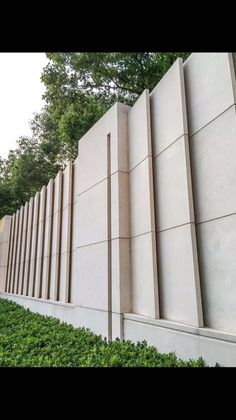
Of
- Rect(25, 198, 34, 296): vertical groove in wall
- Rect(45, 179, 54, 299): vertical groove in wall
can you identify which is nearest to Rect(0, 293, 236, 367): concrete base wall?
Rect(45, 179, 54, 299): vertical groove in wall

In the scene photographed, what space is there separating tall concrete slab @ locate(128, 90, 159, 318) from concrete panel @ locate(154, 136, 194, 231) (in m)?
0.17

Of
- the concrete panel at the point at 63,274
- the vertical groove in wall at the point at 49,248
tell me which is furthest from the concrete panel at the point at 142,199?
the vertical groove in wall at the point at 49,248

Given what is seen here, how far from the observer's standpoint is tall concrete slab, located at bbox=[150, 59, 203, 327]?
4.09 m

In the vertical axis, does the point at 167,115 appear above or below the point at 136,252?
above

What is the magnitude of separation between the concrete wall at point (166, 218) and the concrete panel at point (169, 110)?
0.7 inches

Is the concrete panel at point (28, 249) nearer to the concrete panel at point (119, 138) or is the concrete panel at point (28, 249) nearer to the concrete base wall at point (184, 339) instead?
the concrete panel at point (119, 138)

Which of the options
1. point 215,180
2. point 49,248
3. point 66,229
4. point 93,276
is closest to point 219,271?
point 215,180

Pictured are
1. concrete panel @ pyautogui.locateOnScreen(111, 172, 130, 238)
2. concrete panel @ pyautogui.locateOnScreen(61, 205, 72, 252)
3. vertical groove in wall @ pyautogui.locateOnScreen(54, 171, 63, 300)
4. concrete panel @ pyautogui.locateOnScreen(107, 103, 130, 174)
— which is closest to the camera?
concrete panel @ pyautogui.locateOnScreen(111, 172, 130, 238)

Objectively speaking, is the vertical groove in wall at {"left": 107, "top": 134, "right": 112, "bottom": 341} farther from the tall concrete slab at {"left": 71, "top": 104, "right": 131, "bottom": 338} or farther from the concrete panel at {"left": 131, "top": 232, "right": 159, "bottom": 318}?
the concrete panel at {"left": 131, "top": 232, "right": 159, "bottom": 318}

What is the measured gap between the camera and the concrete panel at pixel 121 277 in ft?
17.6
